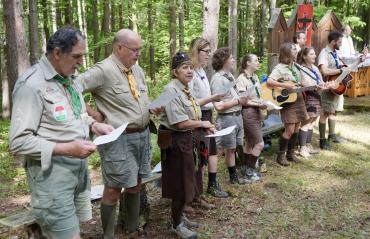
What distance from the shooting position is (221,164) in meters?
6.83

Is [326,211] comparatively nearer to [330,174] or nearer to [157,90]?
[330,174]

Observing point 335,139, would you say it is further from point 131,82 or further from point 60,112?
point 60,112

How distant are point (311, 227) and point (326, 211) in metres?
0.55

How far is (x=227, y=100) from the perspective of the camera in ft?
17.5

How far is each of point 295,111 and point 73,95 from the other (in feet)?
14.9

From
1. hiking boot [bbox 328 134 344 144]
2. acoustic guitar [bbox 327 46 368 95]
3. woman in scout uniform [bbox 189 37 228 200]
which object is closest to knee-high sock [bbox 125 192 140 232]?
woman in scout uniform [bbox 189 37 228 200]

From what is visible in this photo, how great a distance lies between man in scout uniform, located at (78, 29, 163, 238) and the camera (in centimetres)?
354

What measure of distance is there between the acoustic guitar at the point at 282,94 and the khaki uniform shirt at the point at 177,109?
2.68m

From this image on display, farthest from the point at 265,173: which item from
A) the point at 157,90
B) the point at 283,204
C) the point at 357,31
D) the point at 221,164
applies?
the point at 357,31

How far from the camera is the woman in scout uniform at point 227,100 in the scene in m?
5.25

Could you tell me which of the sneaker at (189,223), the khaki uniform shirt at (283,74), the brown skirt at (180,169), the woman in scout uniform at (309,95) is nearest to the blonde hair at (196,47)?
the brown skirt at (180,169)

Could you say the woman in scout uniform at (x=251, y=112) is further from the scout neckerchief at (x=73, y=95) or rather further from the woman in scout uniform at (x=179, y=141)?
the scout neckerchief at (x=73, y=95)

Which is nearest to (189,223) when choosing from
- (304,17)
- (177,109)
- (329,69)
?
(177,109)

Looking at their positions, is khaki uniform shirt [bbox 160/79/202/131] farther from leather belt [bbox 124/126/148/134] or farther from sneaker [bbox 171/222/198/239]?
sneaker [bbox 171/222/198/239]
